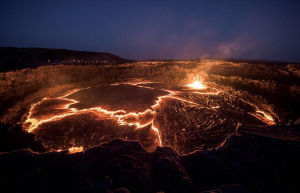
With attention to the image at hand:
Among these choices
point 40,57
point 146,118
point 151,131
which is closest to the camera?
point 151,131

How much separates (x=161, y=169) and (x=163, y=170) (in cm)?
3

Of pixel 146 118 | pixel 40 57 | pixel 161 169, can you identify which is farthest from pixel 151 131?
pixel 40 57

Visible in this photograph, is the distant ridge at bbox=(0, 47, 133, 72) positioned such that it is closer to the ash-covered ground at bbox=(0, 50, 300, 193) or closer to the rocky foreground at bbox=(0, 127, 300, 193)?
the ash-covered ground at bbox=(0, 50, 300, 193)

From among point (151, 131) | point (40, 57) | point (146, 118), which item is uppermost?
point (40, 57)

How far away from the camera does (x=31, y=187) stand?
70.2 inches

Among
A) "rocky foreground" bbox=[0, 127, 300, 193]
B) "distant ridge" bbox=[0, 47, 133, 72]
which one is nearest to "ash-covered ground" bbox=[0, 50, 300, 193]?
"rocky foreground" bbox=[0, 127, 300, 193]

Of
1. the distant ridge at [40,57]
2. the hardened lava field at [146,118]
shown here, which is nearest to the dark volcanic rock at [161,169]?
the hardened lava field at [146,118]

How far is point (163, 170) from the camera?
2.04 metres

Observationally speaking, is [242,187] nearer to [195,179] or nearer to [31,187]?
[195,179]

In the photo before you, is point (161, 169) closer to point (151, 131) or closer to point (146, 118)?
point (151, 131)

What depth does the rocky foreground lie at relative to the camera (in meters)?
1.72

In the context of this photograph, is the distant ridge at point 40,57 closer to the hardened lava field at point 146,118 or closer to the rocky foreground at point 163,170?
the hardened lava field at point 146,118

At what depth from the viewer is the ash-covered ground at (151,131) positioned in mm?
1850

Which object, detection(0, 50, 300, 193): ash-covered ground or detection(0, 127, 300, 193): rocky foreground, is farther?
detection(0, 50, 300, 193): ash-covered ground
